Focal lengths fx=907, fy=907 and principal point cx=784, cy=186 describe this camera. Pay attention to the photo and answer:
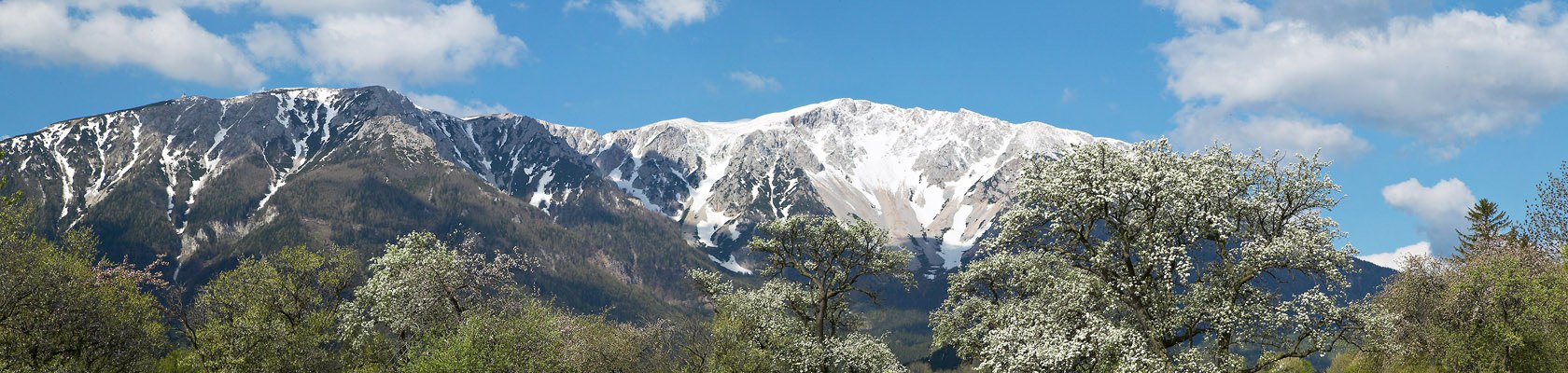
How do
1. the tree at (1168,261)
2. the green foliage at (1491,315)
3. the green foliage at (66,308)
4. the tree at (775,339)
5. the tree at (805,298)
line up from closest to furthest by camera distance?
the tree at (1168,261)
the green foliage at (66,308)
the green foliage at (1491,315)
the tree at (775,339)
the tree at (805,298)

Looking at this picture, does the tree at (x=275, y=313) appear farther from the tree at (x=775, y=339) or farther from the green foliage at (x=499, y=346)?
the tree at (x=775, y=339)

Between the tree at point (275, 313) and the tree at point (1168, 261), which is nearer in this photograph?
the tree at point (1168, 261)

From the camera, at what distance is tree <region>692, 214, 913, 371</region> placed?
50.1m

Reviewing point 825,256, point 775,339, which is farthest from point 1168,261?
point 775,339

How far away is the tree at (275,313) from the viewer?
49.0 meters

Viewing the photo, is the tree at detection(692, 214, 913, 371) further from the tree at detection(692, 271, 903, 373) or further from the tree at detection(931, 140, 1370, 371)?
the tree at detection(931, 140, 1370, 371)

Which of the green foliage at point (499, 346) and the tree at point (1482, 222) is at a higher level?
the tree at point (1482, 222)

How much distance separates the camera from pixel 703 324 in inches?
2231

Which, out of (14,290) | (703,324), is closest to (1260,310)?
(703,324)

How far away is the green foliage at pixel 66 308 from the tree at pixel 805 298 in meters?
31.2

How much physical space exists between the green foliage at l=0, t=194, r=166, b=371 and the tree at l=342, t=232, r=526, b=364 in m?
11.5

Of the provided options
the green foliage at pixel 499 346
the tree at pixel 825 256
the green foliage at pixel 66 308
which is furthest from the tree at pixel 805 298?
the green foliage at pixel 66 308

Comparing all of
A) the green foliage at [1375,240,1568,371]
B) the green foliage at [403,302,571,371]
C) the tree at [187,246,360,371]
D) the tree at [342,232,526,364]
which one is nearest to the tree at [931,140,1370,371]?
the green foliage at [1375,240,1568,371]

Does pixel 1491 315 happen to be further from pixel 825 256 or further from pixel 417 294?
pixel 417 294
